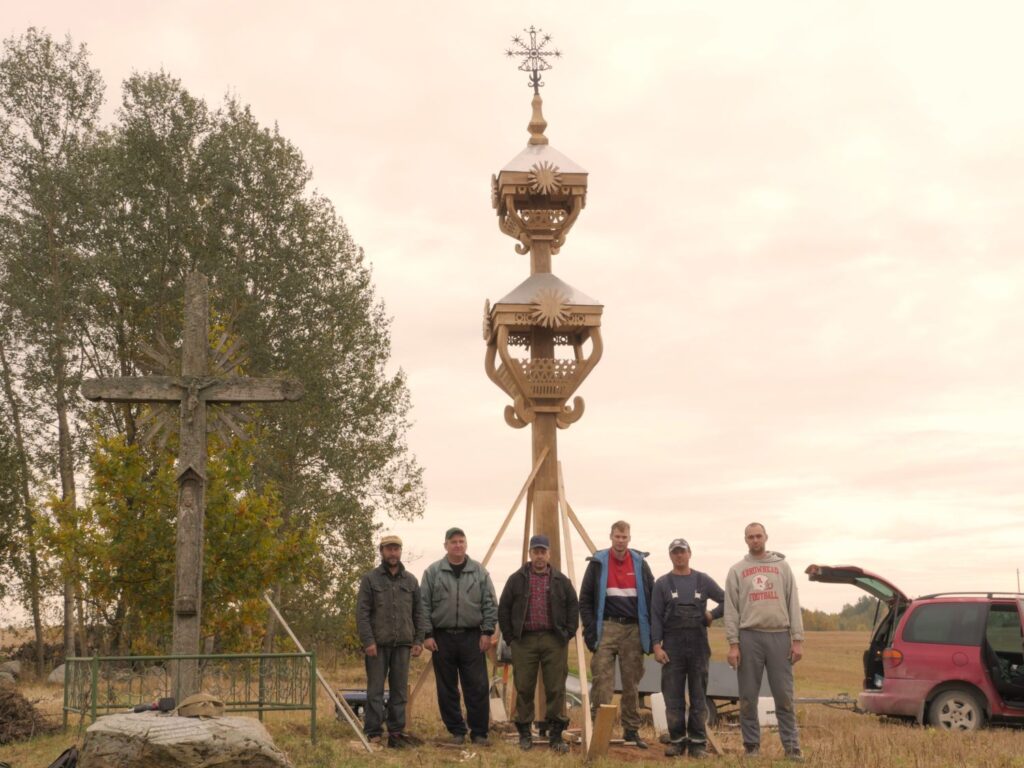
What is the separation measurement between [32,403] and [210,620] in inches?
351

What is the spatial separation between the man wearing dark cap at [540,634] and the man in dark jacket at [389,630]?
848 millimetres

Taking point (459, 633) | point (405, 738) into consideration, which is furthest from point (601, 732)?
point (405, 738)

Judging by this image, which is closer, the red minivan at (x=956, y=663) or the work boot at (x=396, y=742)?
the work boot at (x=396, y=742)

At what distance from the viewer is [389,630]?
1122cm

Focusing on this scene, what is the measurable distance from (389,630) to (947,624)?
6.36 meters

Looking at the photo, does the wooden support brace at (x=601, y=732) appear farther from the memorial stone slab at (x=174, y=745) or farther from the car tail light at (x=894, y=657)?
the car tail light at (x=894, y=657)

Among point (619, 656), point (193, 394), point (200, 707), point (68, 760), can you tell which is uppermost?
point (193, 394)

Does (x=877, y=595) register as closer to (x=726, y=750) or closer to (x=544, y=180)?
(x=726, y=750)

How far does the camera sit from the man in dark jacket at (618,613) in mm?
11109

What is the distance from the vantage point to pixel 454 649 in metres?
11.4

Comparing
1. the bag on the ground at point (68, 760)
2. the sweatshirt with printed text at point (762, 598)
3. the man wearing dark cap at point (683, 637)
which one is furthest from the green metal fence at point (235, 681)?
the sweatshirt with printed text at point (762, 598)

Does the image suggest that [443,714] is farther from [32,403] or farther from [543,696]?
[32,403]

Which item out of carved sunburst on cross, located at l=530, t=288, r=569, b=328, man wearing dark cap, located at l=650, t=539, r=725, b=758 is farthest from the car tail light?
carved sunburst on cross, located at l=530, t=288, r=569, b=328

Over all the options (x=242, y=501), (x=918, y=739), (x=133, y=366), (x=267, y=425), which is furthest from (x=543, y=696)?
(x=133, y=366)
